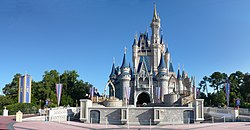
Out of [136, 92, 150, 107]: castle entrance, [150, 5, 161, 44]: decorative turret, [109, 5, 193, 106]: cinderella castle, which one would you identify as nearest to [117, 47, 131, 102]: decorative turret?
[109, 5, 193, 106]: cinderella castle

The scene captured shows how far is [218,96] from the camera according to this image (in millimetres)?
65625

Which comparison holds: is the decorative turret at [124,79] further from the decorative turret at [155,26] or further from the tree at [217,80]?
the tree at [217,80]

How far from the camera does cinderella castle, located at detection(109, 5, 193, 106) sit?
67.9 metres

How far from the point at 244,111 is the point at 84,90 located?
4727cm

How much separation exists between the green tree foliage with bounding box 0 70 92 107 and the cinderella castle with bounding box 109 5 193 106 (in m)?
9.95

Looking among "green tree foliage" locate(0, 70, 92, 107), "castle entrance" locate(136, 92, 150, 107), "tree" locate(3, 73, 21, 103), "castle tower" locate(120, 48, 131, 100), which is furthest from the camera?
"castle entrance" locate(136, 92, 150, 107)

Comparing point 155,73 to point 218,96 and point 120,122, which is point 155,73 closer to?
point 218,96

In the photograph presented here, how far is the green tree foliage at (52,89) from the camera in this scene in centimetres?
6150

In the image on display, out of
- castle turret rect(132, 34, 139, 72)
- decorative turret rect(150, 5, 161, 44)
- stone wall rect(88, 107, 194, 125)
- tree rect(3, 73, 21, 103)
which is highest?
decorative turret rect(150, 5, 161, 44)

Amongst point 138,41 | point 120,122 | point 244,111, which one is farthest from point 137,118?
point 138,41

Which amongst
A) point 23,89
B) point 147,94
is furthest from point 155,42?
point 23,89

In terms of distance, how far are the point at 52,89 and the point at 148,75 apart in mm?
26708

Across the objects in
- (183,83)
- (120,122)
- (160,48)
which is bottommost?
(120,122)

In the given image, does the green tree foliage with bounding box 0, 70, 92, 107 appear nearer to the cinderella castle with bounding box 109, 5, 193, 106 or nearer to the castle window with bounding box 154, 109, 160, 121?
the cinderella castle with bounding box 109, 5, 193, 106
